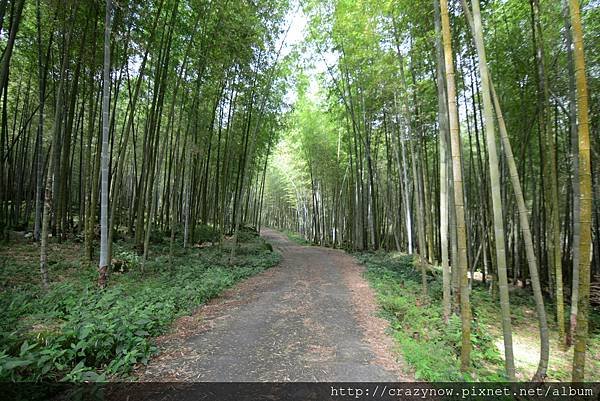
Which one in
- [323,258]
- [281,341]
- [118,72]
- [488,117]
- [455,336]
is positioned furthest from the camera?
[323,258]

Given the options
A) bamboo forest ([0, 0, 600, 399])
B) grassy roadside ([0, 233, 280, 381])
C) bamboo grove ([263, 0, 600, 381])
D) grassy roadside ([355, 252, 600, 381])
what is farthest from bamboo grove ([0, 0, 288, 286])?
grassy roadside ([355, 252, 600, 381])

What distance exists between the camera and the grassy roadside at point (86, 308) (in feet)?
8.23

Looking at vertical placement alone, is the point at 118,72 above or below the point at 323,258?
above

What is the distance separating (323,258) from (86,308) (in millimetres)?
7794

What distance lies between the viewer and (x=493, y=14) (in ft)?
19.0

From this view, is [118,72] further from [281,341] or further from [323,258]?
[323,258]

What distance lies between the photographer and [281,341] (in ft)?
11.7

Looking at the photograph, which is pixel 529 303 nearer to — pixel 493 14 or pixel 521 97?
pixel 521 97

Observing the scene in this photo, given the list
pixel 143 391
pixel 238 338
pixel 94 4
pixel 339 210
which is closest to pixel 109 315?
pixel 143 391

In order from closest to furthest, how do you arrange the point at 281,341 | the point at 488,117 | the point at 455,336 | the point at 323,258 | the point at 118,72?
the point at 488,117
the point at 281,341
the point at 455,336
the point at 118,72
the point at 323,258

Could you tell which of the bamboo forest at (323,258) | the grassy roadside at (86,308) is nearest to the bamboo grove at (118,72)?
the bamboo forest at (323,258)

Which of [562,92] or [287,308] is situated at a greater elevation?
[562,92]

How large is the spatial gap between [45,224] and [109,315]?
2533 mm

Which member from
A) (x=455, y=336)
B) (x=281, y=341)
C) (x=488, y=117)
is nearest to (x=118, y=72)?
(x=281, y=341)
